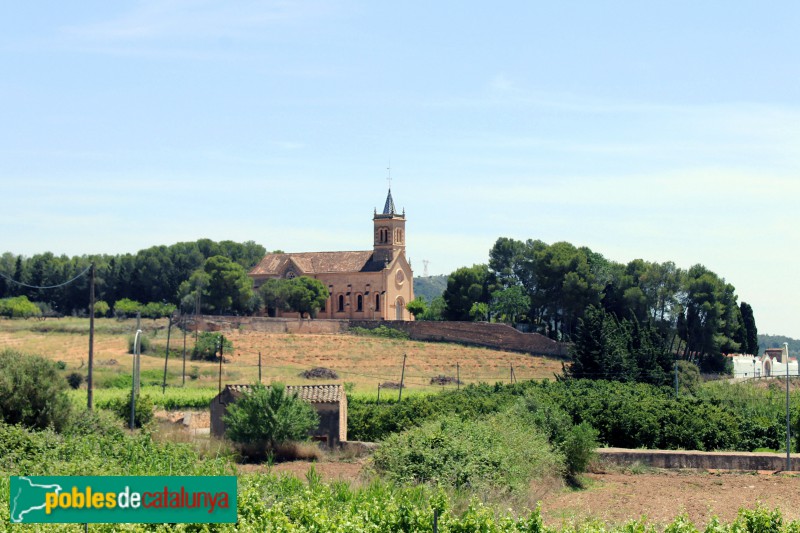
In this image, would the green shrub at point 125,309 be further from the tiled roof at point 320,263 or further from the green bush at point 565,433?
the green bush at point 565,433

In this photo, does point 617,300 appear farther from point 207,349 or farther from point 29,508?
point 29,508

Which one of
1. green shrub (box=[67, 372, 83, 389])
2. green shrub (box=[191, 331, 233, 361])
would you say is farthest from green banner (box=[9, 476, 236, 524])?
green shrub (box=[191, 331, 233, 361])

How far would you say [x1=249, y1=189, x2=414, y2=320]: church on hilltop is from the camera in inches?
3497

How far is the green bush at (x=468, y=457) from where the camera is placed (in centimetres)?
1959

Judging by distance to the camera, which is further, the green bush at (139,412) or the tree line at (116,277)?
the tree line at (116,277)

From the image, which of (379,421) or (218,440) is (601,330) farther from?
(218,440)

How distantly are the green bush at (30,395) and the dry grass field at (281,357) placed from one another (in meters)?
22.7

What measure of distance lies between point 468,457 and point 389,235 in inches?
2821

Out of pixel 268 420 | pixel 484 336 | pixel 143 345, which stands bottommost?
pixel 268 420

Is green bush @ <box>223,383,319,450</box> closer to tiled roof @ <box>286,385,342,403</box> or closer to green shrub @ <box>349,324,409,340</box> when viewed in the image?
tiled roof @ <box>286,385,342,403</box>

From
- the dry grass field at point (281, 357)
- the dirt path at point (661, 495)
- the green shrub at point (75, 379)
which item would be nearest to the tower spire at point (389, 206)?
the dry grass field at point (281, 357)

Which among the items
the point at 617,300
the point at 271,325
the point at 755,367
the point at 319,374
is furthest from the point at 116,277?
the point at 755,367

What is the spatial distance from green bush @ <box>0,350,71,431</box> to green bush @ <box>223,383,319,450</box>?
184 inches

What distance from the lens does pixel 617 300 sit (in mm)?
74062
